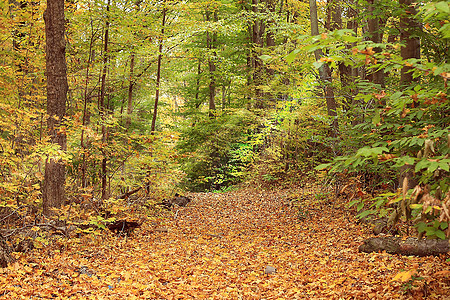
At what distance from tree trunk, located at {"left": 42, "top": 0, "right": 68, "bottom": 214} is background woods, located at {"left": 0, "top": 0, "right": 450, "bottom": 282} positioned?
22 millimetres

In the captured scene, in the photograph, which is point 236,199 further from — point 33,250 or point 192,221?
point 33,250

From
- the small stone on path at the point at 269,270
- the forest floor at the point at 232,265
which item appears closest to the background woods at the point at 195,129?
the forest floor at the point at 232,265

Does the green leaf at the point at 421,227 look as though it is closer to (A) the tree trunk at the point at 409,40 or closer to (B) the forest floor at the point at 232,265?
(B) the forest floor at the point at 232,265

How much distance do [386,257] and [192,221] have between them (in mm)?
6003

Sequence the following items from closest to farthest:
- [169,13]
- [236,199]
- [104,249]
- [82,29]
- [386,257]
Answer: [386,257] < [104,249] < [82,29] < [169,13] < [236,199]

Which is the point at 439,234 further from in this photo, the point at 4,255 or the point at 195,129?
the point at 195,129

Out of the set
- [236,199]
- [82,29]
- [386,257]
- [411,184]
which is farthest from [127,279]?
[236,199]

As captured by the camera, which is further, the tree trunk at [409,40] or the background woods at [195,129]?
the tree trunk at [409,40]

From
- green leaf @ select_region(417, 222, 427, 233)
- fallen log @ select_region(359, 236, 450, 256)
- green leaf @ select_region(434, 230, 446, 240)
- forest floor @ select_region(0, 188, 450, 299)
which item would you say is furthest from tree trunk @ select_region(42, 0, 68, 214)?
green leaf @ select_region(434, 230, 446, 240)

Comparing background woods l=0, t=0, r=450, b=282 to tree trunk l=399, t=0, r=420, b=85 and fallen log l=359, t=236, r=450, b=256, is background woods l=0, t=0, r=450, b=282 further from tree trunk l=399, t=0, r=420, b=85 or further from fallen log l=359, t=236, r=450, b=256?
fallen log l=359, t=236, r=450, b=256

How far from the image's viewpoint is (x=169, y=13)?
11086mm

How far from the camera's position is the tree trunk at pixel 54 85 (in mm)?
6797

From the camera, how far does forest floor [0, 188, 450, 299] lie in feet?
14.4

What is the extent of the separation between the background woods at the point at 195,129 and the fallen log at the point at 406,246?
0.68 meters
